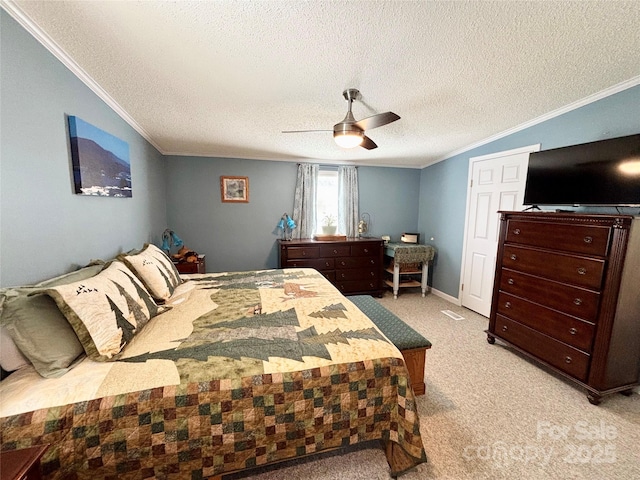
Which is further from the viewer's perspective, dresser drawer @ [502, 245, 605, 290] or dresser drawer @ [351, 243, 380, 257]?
dresser drawer @ [351, 243, 380, 257]

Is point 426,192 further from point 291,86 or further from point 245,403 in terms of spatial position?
point 245,403

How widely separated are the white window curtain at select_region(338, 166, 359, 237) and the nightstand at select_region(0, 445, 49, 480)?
4.00 m

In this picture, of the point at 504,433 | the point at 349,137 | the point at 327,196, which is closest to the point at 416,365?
the point at 504,433

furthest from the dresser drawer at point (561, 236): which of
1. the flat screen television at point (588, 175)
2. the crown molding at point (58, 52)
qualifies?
the crown molding at point (58, 52)

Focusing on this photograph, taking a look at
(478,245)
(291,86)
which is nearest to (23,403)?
(291,86)

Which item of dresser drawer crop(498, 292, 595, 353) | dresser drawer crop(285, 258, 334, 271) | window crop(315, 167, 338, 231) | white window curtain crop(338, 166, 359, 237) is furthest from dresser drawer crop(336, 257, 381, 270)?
dresser drawer crop(498, 292, 595, 353)

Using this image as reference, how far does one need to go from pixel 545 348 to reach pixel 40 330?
3371 mm

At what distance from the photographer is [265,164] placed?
13.3ft

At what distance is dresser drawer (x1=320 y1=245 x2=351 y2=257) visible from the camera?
12.6 feet

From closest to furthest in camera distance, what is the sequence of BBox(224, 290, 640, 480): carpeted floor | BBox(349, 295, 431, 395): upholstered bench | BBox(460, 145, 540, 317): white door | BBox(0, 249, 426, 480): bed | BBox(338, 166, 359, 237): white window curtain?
1. BBox(0, 249, 426, 480): bed
2. BBox(224, 290, 640, 480): carpeted floor
3. BBox(349, 295, 431, 395): upholstered bench
4. BBox(460, 145, 540, 317): white door
5. BBox(338, 166, 359, 237): white window curtain

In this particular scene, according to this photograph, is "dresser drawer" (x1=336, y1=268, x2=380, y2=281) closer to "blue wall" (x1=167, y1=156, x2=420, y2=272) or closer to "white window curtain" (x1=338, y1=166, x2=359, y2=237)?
"white window curtain" (x1=338, y1=166, x2=359, y2=237)

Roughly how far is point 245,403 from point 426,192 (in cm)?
447

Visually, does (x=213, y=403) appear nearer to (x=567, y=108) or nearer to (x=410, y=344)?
(x=410, y=344)

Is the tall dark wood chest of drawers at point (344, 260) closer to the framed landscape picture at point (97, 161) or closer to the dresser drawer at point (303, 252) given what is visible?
the dresser drawer at point (303, 252)
